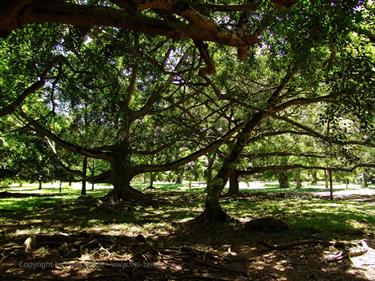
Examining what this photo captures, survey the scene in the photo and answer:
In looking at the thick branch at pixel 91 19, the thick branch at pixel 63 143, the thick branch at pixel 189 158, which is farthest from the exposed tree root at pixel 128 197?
the thick branch at pixel 91 19

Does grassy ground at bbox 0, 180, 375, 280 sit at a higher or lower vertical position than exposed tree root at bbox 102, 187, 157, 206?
lower

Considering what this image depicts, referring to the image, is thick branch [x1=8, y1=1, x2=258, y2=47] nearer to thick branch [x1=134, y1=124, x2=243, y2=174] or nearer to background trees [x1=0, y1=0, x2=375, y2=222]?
background trees [x1=0, y1=0, x2=375, y2=222]

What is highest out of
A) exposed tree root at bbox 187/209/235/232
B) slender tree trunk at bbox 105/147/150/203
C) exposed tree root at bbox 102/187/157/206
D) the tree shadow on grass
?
slender tree trunk at bbox 105/147/150/203

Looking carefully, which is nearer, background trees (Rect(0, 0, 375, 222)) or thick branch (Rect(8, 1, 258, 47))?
thick branch (Rect(8, 1, 258, 47))

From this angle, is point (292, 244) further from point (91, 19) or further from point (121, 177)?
point (121, 177)

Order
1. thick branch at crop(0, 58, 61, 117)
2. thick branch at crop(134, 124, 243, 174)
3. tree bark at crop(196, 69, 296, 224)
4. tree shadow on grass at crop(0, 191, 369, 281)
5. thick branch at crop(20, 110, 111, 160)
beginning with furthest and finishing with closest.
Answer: thick branch at crop(20, 110, 111, 160)
thick branch at crop(134, 124, 243, 174)
tree bark at crop(196, 69, 296, 224)
thick branch at crop(0, 58, 61, 117)
tree shadow on grass at crop(0, 191, 369, 281)

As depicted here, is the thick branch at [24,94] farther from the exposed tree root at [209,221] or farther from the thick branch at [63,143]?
the exposed tree root at [209,221]

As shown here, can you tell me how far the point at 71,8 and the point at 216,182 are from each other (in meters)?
7.78

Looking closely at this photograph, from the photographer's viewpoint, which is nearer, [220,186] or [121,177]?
[220,186]

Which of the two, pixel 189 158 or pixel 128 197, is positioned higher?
pixel 189 158

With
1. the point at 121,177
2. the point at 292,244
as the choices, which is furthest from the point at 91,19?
the point at 121,177

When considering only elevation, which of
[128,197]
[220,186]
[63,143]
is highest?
[63,143]

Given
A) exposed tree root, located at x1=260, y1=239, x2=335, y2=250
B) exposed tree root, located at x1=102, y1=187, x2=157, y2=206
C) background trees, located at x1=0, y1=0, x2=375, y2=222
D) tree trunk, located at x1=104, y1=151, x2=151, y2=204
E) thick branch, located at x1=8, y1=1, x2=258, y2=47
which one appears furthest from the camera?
tree trunk, located at x1=104, y1=151, x2=151, y2=204

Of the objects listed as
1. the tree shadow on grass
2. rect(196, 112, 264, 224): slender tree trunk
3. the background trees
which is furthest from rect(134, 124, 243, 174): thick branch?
the tree shadow on grass
